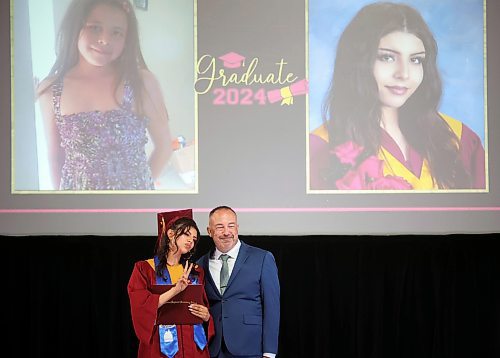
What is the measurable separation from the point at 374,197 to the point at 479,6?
1.38 metres

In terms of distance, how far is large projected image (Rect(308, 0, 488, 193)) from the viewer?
17.8ft

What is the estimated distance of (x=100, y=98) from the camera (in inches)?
213

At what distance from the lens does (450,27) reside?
5438 mm

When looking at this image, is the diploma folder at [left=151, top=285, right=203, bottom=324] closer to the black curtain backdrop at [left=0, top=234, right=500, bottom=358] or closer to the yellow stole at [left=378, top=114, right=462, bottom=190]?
the black curtain backdrop at [left=0, top=234, right=500, bottom=358]

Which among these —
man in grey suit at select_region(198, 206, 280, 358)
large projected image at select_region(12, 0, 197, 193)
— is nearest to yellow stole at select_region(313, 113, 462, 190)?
large projected image at select_region(12, 0, 197, 193)

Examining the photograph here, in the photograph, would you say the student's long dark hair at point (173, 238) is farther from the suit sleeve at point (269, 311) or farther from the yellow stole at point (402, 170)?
the yellow stole at point (402, 170)

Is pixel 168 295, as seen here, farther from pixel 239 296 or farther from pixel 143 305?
pixel 239 296

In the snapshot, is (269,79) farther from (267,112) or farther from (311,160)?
(311,160)

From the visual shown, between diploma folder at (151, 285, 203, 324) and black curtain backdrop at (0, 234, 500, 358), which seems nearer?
diploma folder at (151, 285, 203, 324)

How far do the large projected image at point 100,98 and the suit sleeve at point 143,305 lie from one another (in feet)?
5.08

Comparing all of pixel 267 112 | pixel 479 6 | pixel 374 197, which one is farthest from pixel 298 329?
pixel 479 6

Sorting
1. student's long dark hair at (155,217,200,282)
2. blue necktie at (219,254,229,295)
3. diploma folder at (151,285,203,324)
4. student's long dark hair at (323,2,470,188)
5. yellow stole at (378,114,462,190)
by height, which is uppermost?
student's long dark hair at (323,2,470,188)

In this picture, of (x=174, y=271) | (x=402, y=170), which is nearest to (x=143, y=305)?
(x=174, y=271)

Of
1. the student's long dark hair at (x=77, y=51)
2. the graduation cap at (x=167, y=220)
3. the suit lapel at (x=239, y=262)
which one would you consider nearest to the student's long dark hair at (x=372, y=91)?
the student's long dark hair at (x=77, y=51)
